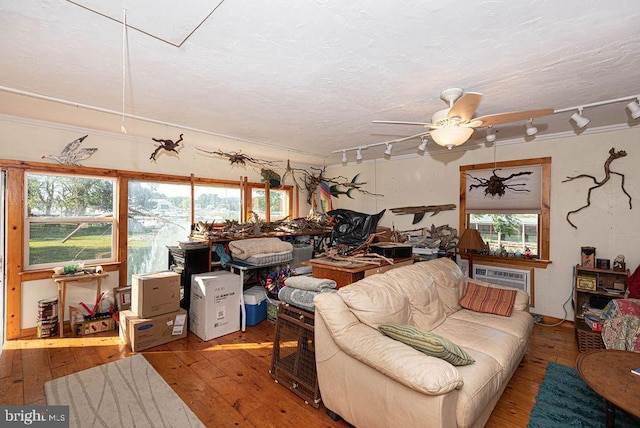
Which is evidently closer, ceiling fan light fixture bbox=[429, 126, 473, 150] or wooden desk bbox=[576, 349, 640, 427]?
wooden desk bbox=[576, 349, 640, 427]

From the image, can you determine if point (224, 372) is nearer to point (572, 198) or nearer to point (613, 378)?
point (613, 378)

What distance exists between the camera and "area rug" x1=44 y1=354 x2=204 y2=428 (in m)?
2.01

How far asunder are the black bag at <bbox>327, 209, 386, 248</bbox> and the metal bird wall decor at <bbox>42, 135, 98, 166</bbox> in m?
3.41

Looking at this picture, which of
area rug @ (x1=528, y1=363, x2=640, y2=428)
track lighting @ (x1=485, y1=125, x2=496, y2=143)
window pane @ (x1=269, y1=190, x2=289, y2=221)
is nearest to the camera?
area rug @ (x1=528, y1=363, x2=640, y2=428)

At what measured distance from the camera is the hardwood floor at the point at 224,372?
6.86 feet

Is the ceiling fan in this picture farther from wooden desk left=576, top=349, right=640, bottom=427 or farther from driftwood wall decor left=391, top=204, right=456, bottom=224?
driftwood wall decor left=391, top=204, right=456, bottom=224

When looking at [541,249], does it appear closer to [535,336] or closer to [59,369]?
[535,336]

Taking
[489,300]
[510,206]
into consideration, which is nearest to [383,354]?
[489,300]

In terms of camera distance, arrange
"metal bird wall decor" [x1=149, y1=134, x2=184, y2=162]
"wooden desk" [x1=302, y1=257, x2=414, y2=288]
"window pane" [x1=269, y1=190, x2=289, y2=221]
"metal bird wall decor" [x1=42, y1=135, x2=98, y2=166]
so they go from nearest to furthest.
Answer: "wooden desk" [x1=302, y1=257, x2=414, y2=288] → "metal bird wall decor" [x1=42, y1=135, x2=98, y2=166] → "metal bird wall decor" [x1=149, y1=134, x2=184, y2=162] → "window pane" [x1=269, y1=190, x2=289, y2=221]

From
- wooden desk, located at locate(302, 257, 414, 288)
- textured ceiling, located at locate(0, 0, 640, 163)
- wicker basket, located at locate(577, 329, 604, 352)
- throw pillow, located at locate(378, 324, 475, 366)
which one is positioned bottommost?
wicker basket, located at locate(577, 329, 604, 352)

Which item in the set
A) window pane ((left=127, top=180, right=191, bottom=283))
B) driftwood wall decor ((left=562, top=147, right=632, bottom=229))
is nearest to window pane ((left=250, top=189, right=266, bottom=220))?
window pane ((left=127, top=180, right=191, bottom=283))

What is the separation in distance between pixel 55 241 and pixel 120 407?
2532mm

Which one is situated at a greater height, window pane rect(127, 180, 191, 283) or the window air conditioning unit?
window pane rect(127, 180, 191, 283)

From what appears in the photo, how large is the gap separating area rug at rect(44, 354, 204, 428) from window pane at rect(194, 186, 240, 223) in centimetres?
245
